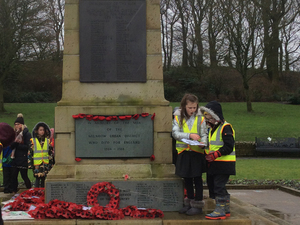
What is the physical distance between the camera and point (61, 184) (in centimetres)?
668

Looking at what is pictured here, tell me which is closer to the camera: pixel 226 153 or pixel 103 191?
pixel 226 153

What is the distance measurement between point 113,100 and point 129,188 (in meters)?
1.55

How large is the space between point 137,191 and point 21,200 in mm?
2053

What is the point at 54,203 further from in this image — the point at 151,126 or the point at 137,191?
the point at 151,126

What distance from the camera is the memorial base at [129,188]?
263 inches

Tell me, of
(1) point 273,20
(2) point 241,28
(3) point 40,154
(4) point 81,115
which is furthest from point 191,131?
(1) point 273,20

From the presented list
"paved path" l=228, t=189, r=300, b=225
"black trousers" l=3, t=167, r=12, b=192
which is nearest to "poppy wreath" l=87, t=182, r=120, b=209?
"paved path" l=228, t=189, r=300, b=225

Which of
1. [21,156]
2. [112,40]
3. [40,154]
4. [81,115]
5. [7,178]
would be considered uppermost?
[112,40]

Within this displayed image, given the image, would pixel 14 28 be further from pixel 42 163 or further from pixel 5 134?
pixel 5 134

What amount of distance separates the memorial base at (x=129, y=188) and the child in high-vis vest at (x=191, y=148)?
1.06 feet

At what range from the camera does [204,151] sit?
662 cm

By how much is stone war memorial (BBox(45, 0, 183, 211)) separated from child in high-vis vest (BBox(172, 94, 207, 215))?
38 cm

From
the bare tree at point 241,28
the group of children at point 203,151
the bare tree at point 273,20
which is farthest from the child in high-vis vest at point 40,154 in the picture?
the bare tree at point 273,20

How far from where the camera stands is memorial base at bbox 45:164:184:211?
21.9ft
